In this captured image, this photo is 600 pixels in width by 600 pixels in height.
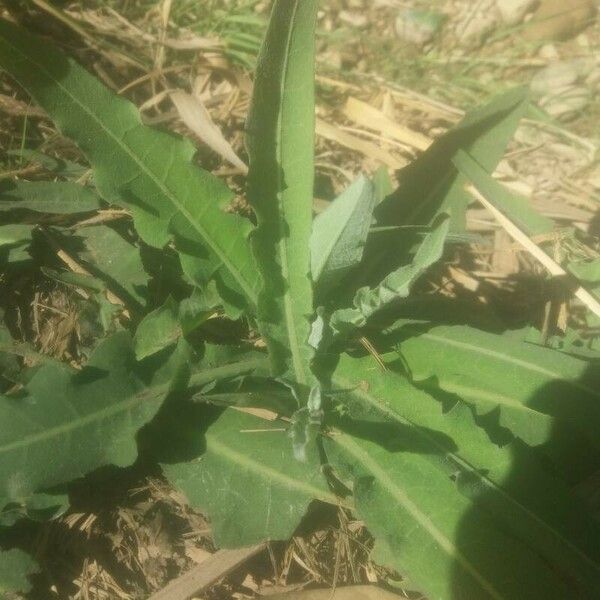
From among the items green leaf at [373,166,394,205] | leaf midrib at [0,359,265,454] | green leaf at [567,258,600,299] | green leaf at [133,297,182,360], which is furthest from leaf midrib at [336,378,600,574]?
green leaf at [567,258,600,299]

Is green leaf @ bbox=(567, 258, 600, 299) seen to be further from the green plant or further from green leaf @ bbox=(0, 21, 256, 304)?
green leaf @ bbox=(0, 21, 256, 304)

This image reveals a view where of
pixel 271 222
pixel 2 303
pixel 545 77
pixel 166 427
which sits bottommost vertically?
pixel 166 427

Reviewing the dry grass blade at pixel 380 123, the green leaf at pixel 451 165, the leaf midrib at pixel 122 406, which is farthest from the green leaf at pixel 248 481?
the dry grass blade at pixel 380 123

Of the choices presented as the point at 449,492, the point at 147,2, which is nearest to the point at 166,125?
the point at 147,2

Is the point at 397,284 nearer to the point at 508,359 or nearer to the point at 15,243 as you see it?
the point at 508,359

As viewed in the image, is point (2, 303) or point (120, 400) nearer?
point (120, 400)

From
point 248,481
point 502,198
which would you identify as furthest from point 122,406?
point 502,198

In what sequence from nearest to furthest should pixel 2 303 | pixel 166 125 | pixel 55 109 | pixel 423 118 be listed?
pixel 55 109 → pixel 2 303 → pixel 166 125 → pixel 423 118

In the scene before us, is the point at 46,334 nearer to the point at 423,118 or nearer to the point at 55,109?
the point at 55,109
